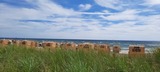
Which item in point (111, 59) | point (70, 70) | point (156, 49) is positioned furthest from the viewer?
point (156, 49)

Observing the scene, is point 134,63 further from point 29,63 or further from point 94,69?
point 29,63

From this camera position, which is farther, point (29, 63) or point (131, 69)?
point (29, 63)

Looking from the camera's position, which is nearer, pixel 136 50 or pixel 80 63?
pixel 80 63

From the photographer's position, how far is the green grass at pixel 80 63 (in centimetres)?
647

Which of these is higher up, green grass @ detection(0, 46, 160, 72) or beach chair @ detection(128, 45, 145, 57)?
beach chair @ detection(128, 45, 145, 57)

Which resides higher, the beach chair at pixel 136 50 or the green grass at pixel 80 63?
the beach chair at pixel 136 50

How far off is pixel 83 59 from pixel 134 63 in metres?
1.23

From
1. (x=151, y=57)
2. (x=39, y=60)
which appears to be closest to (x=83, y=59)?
(x=39, y=60)

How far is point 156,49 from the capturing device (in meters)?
7.59

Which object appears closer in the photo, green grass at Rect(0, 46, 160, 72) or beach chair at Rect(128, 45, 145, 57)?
green grass at Rect(0, 46, 160, 72)

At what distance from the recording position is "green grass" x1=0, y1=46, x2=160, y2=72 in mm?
6473

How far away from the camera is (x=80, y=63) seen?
21.5 ft

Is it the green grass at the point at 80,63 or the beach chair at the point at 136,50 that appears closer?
the green grass at the point at 80,63

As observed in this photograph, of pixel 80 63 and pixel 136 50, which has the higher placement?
pixel 136 50
